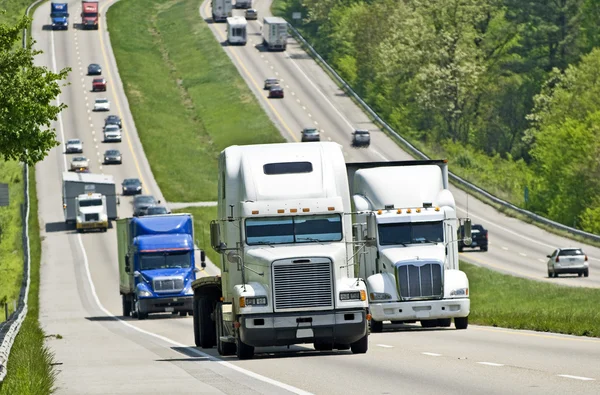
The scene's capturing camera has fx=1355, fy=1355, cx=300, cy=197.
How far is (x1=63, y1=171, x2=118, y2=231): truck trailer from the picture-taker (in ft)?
292

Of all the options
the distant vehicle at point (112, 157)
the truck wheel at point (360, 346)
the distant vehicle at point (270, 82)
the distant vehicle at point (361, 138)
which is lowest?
the truck wheel at point (360, 346)

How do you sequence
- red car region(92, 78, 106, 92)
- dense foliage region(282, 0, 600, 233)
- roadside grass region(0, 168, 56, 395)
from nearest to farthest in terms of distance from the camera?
roadside grass region(0, 168, 56, 395), dense foliage region(282, 0, 600, 233), red car region(92, 78, 106, 92)

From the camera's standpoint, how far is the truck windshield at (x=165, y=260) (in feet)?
165

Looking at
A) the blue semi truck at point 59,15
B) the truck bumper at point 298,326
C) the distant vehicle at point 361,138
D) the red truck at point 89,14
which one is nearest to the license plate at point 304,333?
the truck bumper at point 298,326

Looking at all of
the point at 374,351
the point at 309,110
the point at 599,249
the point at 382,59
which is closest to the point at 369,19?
the point at 382,59

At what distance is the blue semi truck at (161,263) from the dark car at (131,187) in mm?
48721

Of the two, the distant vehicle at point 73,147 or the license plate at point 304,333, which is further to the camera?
the distant vehicle at point 73,147

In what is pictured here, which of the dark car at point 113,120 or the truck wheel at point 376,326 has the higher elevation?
the dark car at point 113,120

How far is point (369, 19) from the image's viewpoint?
15000 cm

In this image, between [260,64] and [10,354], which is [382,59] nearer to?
[260,64]

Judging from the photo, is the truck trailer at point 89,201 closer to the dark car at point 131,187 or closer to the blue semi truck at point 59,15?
the dark car at point 131,187

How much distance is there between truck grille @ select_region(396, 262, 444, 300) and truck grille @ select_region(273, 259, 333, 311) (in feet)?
27.8

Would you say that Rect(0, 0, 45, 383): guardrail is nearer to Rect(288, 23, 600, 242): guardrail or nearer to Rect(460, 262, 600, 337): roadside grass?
Rect(460, 262, 600, 337): roadside grass

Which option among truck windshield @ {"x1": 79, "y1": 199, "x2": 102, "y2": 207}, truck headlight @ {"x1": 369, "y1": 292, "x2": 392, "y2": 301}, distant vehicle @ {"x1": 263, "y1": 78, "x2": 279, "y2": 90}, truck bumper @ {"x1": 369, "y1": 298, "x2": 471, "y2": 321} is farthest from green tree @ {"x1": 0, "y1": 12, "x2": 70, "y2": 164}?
distant vehicle @ {"x1": 263, "y1": 78, "x2": 279, "y2": 90}
